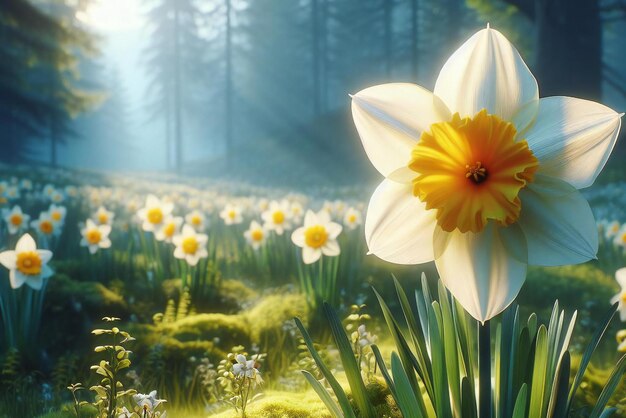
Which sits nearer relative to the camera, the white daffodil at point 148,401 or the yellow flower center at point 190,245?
the white daffodil at point 148,401

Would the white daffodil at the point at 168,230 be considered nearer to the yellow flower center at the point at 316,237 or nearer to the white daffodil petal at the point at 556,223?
the yellow flower center at the point at 316,237

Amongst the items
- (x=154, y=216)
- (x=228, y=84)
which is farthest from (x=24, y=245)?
(x=228, y=84)

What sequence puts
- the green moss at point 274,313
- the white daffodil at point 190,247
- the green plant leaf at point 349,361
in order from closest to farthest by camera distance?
1. the green plant leaf at point 349,361
2. the green moss at point 274,313
3. the white daffodil at point 190,247

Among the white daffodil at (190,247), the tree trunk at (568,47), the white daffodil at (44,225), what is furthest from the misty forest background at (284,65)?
the white daffodil at (190,247)

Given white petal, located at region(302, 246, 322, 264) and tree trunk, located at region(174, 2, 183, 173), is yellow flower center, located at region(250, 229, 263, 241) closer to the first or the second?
white petal, located at region(302, 246, 322, 264)

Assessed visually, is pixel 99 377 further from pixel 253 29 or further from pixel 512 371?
pixel 253 29

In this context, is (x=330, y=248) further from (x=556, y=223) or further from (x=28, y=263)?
(x=556, y=223)

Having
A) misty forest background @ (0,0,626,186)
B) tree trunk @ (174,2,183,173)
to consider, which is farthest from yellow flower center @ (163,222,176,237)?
tree trunk @ (174,2,183,173)
